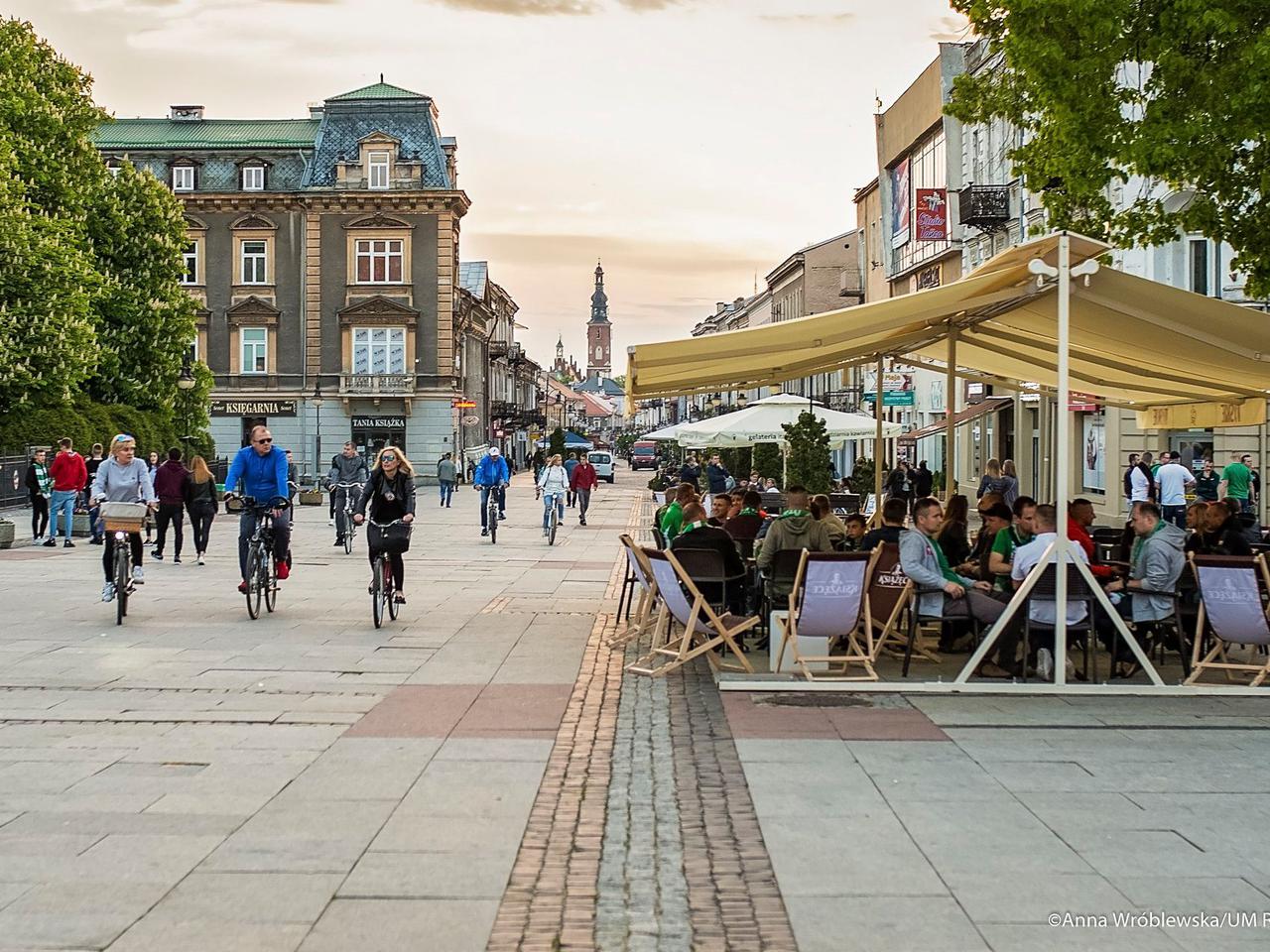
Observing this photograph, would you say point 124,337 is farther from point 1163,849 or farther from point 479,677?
point 1163,849

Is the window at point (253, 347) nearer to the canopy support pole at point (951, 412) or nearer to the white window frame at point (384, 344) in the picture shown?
the white window frame at point (384, 344)

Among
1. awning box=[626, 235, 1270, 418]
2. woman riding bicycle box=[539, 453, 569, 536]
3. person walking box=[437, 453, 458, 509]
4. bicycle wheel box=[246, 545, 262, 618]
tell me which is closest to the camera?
awning box=[626, 235, 1270, 418]

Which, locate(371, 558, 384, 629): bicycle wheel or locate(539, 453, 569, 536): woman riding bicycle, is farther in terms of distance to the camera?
locate(539, 453, 569, 536): woman riding bicycle

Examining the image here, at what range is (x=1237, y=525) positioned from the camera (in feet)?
38.6

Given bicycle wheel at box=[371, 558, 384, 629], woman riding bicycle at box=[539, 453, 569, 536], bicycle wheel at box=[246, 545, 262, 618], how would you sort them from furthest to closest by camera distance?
woman riding bicycle at box=[539, 453, 569, 536]
bicycle wheel at box=[246, 545, 262, 618]
bicycle wheel at box=[371, 558, 384, 629]

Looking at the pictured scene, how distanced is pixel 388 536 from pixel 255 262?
5357cm

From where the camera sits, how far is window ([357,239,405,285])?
63906 millimetres

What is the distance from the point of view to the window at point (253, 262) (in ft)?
212

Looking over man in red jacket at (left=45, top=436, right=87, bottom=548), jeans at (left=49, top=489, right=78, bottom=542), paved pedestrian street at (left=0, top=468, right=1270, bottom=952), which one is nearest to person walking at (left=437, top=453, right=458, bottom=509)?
man in red jacket at (left=45, top=436, right=87, bottom=548)

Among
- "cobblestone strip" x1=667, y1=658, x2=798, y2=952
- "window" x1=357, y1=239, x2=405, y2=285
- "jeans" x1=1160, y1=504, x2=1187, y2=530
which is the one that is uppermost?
"window" x1=357, y1=239, x2=405, y2=285

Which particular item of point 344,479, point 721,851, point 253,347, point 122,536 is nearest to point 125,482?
point 122,536

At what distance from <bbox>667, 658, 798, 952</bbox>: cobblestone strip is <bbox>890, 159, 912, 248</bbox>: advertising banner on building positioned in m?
47.0

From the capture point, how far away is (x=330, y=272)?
63906 mm

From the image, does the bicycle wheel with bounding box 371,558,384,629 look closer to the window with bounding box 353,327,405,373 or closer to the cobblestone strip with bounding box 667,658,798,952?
the cobblestone strip with bounding box 667,658,798,952
